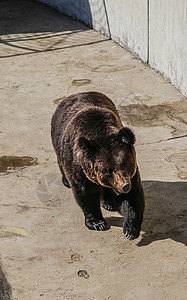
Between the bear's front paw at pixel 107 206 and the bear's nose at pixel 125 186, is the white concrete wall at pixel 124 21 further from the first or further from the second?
the bear's nose at pixel 125 186

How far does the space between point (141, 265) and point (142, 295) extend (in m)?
0.43

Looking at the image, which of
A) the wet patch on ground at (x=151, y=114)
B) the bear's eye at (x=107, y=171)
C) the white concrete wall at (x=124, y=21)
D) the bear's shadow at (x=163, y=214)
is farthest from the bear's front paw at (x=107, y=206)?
the white concrete wall at (x=124, y=21)

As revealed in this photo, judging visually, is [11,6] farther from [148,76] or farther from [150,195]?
[150,195]

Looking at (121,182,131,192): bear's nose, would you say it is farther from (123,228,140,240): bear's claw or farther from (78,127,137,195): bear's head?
(123,228,140,240): bear's claw

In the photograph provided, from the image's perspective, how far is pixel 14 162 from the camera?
7332 mm

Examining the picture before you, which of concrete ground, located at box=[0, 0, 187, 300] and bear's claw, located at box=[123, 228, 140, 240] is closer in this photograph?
concrete ground, located at box=[0, 0, 187, 300]

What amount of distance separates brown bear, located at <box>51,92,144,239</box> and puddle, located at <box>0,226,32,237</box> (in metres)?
0.65

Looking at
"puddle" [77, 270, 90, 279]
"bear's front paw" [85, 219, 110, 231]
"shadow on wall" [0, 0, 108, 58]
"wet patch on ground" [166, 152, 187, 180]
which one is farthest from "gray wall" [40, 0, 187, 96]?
"puddle" [77, 270, 90, 279]

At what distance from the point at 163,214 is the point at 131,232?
2.10 feet

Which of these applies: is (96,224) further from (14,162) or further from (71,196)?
(14,162)

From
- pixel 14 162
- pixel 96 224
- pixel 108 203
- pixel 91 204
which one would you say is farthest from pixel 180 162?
pixel 14 162

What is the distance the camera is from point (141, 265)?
5.11m

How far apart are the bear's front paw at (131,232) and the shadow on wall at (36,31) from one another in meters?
7.47

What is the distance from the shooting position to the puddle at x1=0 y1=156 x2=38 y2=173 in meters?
7.16
